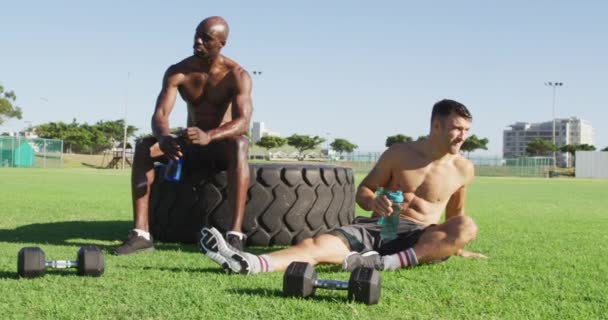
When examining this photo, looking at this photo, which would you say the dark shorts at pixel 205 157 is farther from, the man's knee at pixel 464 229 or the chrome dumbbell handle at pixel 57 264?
the man's knee at pixel 464 229

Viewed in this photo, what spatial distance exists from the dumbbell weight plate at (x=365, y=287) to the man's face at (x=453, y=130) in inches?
56.3

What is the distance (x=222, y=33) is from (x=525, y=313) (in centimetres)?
276

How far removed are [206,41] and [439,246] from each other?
→ 1.98 metres

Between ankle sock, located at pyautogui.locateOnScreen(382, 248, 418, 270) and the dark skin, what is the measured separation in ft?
3.46

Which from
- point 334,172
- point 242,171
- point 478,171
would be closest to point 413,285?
point 242,171

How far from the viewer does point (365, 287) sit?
2949 millimetres

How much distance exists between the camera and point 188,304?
Answer: 2945mm

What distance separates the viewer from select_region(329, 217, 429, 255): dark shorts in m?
4.09

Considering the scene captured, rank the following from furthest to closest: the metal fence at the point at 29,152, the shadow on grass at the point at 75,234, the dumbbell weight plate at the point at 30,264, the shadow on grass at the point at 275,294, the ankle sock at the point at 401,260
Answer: the metal fence at the point at 29,152
the shadow on grass at the point at 75,234
the ankle sock at the point at 401,260
the dumbbell weight plate at the point at 30,264
the shadow on grass at the point at 275,294

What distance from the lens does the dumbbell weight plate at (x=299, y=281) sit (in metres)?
3.03

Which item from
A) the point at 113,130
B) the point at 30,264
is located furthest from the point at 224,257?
the point at 113,130

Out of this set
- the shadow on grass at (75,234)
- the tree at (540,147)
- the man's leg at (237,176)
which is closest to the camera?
the man's leg at (237,176)

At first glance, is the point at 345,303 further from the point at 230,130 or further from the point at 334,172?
the point at 334,172

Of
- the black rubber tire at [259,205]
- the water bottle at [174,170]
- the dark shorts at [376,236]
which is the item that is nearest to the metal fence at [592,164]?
the black rubber tire at [259,205]
